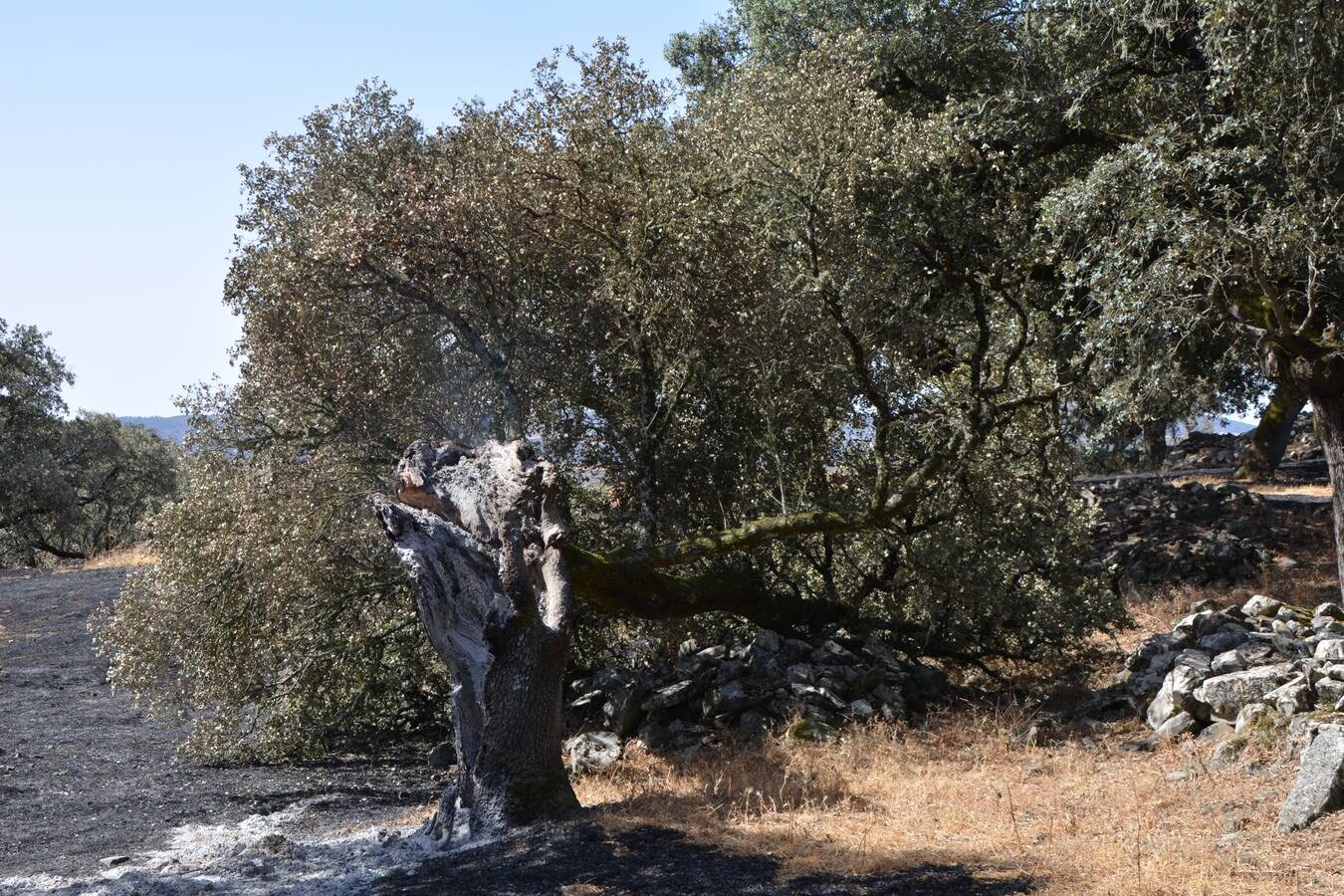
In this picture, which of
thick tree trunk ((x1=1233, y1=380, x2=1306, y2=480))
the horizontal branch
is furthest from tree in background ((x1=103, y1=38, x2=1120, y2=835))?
thick tree trunk ((x1=1233, y1=380, x2=1306, y2=480))

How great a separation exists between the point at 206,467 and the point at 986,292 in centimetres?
976

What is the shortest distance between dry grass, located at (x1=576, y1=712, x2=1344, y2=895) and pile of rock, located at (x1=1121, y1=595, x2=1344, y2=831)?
0.30 metres

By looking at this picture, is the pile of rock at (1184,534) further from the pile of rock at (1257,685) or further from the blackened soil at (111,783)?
the blackened soil at (111,783)

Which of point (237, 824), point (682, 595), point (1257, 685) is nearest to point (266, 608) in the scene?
point (237, 824)

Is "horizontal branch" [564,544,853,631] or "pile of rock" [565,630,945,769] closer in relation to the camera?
"horizontal branch" [564,544,853,631]

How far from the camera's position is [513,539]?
10000mm

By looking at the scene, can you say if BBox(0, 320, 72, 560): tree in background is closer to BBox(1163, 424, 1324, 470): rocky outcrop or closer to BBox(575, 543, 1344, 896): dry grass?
BBox(575, 543, 1344, 896): dry grass

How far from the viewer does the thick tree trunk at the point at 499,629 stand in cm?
951

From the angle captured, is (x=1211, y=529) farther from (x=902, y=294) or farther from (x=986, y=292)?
(x=902, y=294)

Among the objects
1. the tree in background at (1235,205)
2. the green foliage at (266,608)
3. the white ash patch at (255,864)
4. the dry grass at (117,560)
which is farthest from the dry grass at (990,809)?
the dry grass at (117,560)

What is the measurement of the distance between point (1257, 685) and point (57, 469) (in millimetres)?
33875

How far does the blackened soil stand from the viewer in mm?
10688

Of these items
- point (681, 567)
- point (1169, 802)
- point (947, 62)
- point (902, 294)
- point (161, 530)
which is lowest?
point (1169, 802)

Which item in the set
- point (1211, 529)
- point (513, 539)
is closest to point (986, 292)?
point (513, 539)
